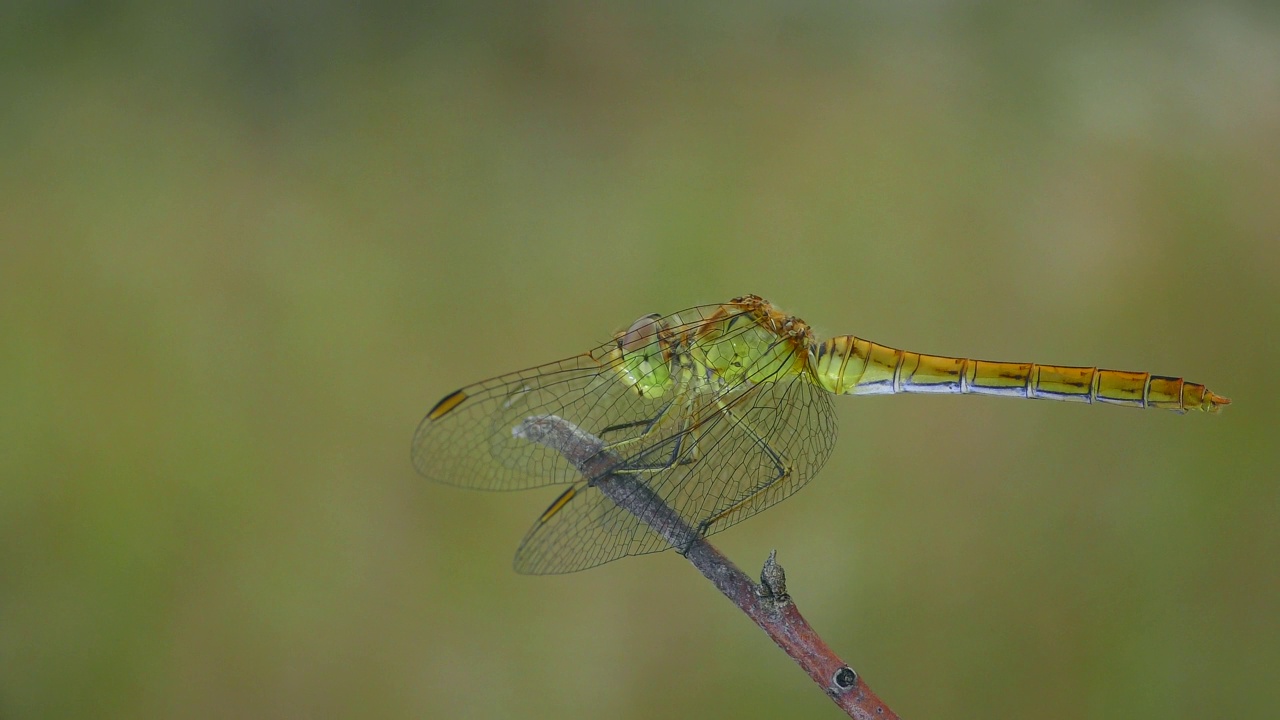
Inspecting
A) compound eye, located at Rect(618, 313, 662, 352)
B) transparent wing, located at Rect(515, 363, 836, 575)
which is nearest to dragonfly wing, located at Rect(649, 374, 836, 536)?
transparent wing, located at Rect(515, 363, 836, 575)

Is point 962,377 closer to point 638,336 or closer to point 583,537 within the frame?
point 638,336

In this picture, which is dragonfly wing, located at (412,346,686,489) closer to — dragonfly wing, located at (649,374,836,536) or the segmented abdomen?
dragonfly wing, located at (649,374,836,536)

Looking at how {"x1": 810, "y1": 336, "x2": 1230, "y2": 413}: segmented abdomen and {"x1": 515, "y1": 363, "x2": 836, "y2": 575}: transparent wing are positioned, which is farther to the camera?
{"x1": 810, "y1": 336, "x2": 1230, "y2": 413}: segmented abdomen

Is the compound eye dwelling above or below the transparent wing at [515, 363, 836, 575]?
above

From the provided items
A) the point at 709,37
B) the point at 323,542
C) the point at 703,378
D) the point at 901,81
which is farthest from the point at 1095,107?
the point at 323,542

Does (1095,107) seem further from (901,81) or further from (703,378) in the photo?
(703,378)

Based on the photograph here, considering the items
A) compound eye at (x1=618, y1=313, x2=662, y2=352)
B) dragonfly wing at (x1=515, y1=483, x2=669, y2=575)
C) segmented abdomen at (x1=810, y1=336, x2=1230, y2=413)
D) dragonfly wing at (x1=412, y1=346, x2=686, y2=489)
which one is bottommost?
dragonfly wing at (x1=515, y1=483, x2=669, y2=575)

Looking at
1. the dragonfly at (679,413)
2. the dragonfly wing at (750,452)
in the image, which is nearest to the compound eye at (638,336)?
the dragonfly at (679,413)

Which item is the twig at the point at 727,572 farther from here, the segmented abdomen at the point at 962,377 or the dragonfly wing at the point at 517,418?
the segmented abdomen at the point at 962,377
